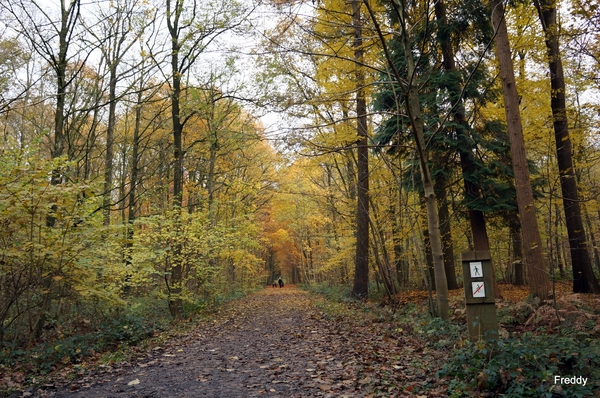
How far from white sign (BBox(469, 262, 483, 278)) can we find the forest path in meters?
1.38

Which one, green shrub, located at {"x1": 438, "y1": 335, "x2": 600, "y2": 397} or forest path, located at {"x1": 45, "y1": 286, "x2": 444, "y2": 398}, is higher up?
green shrub, located at {"x1": 438, "y1": 335, "x2": 600, "y2": 397}

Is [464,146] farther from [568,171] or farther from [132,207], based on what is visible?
[132,207]

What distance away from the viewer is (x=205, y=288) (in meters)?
14.0

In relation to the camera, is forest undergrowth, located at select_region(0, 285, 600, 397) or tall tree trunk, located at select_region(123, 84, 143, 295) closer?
forest undergrowth, located at select_region(0, 285, 600, 397)

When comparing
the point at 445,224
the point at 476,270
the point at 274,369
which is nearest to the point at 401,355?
the point at 476,270

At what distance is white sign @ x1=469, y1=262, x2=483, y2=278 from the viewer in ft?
16.3

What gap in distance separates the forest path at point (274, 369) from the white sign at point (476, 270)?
1.38 metres

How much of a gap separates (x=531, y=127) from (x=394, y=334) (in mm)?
9302

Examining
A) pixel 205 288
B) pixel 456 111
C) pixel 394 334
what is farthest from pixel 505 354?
pixel 205 288

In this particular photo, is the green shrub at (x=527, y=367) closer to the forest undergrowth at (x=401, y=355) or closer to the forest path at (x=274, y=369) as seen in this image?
the forest undergrowth at (x=401, y=355)

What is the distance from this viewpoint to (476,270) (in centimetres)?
497

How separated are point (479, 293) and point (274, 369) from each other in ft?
10.3

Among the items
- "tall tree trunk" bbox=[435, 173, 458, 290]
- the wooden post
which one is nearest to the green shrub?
the wooden post

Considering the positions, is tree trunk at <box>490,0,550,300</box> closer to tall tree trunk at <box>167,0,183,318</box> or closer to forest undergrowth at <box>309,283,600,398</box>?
forest undergrowth at <box>309,283,600,398</box>
